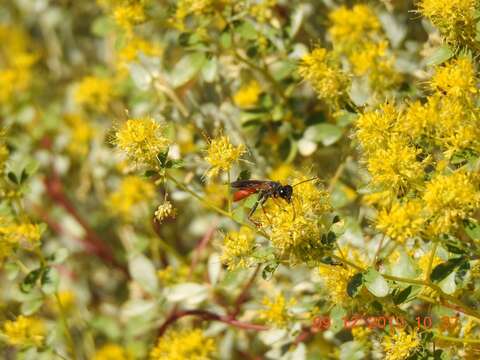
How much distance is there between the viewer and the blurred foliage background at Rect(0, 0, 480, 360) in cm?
128

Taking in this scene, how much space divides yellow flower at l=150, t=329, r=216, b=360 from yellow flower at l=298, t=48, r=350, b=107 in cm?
63

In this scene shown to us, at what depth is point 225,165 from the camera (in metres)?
1.31

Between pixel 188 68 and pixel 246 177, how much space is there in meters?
0.57

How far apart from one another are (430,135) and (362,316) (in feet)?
1.23

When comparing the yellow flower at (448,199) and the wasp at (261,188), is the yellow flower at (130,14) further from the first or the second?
the yellow flower at (448,199)

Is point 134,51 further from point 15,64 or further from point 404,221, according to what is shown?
point 404,221

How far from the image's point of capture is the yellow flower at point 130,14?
5.84 ft

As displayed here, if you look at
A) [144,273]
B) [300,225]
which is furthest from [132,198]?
[300,225]

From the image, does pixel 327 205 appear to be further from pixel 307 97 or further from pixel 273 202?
pixel 307 97

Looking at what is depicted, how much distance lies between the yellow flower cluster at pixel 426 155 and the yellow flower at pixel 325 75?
0.63 ft

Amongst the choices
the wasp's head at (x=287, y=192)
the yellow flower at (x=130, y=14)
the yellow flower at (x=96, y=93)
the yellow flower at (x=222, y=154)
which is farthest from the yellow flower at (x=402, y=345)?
the yellow flower at (x=96, y=93)

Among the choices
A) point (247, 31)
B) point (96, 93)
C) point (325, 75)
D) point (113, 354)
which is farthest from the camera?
point (96, 93)

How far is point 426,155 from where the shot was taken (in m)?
1.33
